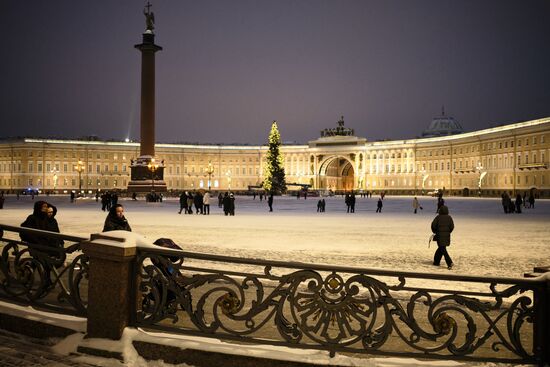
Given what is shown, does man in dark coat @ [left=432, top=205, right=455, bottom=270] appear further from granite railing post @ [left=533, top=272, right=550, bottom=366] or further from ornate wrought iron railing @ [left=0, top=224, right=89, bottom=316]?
ornate wrought iron railing @ [left=0, top=224, right=89, bottom=316]

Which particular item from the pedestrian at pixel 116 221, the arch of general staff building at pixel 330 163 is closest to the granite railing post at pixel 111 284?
the pedestrian at pixel 116 221

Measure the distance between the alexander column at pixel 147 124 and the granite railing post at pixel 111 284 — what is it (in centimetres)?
4922

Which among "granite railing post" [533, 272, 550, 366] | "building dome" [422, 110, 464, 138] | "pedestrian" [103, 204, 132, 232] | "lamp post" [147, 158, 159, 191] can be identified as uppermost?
"building dome" [422, 110, 464, 138]

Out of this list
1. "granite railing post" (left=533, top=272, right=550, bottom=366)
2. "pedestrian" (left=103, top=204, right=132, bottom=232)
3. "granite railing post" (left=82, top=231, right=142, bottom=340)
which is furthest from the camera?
"pedestrian" (left=103, top=204, right=132, bottom=232)

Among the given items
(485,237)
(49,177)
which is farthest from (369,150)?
(485,237)

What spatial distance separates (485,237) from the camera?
18.2 m

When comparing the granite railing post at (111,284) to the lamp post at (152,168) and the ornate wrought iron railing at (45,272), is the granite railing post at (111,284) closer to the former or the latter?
the ornate wrought iron railing at (45,272)

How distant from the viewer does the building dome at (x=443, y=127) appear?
152 m

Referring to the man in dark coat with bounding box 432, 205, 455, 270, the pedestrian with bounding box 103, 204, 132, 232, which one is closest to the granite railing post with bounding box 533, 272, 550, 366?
the pedestrian with bounding box 103, 204, 132, 232

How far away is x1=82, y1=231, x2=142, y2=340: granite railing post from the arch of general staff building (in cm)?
8633

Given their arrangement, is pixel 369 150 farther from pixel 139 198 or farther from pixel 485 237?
pixel 485 237

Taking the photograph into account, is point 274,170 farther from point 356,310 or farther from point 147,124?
point 356,310

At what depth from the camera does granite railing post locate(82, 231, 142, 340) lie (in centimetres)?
514

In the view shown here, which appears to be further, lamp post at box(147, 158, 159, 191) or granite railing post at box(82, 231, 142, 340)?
lamp post at box(147, 158, 159, 191)
